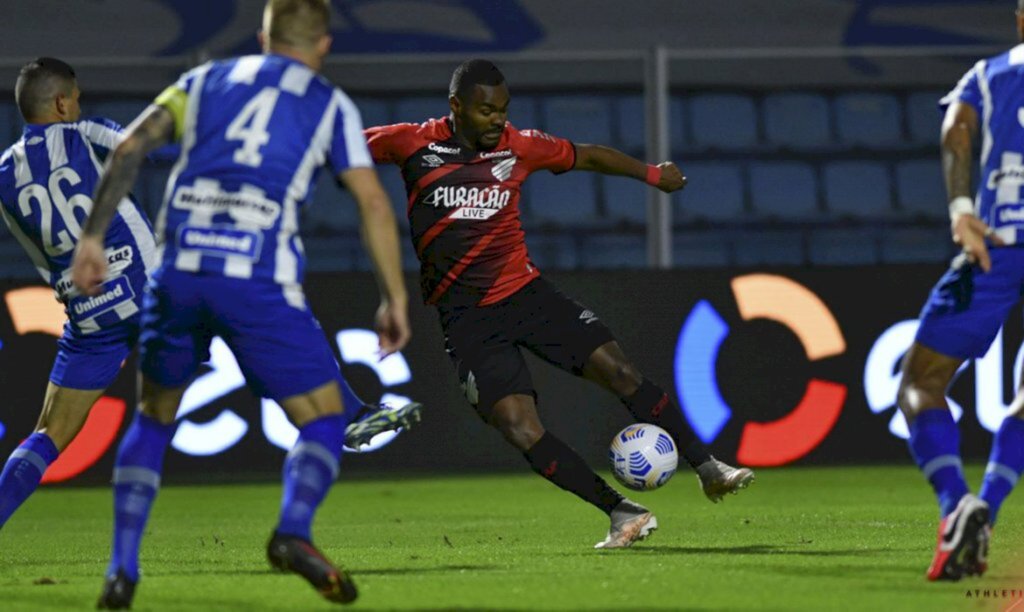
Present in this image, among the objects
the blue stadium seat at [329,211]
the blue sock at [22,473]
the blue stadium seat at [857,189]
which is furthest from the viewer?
the blue stadium seat at [857,189]

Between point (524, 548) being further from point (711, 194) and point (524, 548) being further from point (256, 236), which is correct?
point (711, 194)

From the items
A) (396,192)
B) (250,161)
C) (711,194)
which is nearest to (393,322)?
(250,161)

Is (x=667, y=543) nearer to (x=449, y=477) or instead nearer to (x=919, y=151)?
(x=449, y=477)

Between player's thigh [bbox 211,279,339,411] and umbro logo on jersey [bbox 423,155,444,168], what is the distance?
8.37ft

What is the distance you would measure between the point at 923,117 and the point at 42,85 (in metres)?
10.3

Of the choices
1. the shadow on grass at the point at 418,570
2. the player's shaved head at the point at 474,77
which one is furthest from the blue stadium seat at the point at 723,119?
the shadow on grass at the point at 418,570

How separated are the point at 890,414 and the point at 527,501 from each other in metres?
2.92

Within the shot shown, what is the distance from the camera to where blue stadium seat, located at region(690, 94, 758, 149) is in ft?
51.2

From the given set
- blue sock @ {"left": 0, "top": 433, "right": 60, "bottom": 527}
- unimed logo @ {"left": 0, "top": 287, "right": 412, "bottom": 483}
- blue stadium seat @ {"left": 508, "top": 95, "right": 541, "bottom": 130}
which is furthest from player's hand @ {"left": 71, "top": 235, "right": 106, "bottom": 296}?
blue stadium seat @ {"left": 508, "top": 95, "right": 541, "bottom": 130}

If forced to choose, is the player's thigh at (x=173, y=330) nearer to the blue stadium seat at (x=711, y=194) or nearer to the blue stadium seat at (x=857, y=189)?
the blue stadium seat at (x=711, y=194)

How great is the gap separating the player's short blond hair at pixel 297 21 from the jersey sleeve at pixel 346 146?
0.69 feet

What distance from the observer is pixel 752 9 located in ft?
57.1

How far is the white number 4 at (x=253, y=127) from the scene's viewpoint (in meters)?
5.01

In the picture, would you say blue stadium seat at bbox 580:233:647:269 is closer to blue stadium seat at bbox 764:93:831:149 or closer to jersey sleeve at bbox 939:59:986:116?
blue stadium seat at bbox 764:93:831:149
